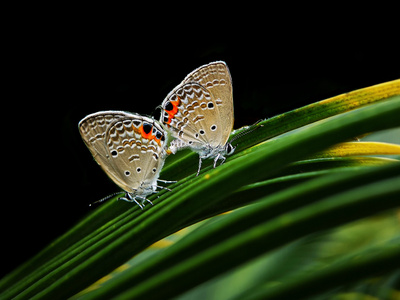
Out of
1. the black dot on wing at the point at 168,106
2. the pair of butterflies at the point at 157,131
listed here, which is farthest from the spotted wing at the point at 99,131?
the black dot on wing at the point at 168,106

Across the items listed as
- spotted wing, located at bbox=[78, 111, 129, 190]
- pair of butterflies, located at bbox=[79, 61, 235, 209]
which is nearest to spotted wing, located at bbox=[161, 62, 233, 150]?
pair of butterflies, located at bbox=[79, 61, 235, 209]

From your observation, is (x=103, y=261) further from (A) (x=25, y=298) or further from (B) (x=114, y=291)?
(A) (x=25, y=298)

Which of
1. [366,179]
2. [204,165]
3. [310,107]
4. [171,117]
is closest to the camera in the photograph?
[366,179]

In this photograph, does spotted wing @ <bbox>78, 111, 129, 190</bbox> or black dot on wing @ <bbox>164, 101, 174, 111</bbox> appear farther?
black dot on wing @ <bbox>164, 101, 174, 111</bbox>

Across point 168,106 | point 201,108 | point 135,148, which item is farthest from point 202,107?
point 135,148

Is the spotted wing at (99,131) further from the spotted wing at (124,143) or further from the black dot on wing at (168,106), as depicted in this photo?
the black dot on wing at (168,106)

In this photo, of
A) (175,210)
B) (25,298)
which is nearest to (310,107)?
(175,210)

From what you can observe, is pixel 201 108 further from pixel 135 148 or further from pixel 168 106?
pixel 135 148

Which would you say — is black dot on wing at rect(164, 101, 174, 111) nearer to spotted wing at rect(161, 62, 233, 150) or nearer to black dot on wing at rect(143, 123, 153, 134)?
spotted wing at rect(161, 62, 233, 150)
